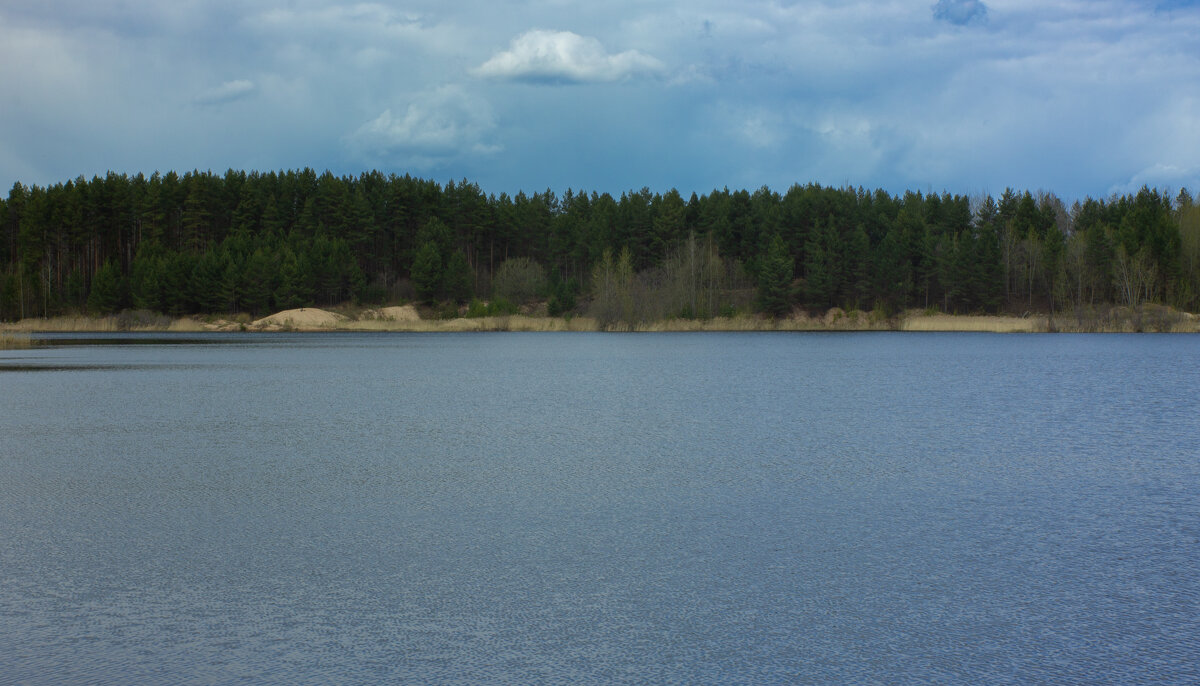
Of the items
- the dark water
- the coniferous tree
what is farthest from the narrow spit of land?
the dark water

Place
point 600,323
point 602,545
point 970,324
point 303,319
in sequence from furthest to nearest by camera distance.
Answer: point 303,319 < point 970,324 < point 600,323 < point 602,545

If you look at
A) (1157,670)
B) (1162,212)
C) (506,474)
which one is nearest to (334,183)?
(1162,212)

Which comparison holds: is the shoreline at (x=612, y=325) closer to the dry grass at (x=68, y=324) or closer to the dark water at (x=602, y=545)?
the dry grass at (x=68, y=324)

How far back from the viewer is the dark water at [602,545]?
4023 millimetres

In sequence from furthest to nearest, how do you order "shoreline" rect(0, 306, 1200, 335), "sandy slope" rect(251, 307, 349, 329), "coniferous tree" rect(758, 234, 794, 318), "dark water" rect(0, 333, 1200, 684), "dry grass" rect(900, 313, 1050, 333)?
"coniferous tree" rect(758, 234, 794, 318), "sandy slope" rect(251, 307, 349, 329), "dry grass" rect(900, 313, 1050, 333), "shoreline" rect(0, 306, 1200, 335), "dark water" rect(0, 333, 1200, 684)

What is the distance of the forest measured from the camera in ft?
237

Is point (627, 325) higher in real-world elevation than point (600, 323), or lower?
lower

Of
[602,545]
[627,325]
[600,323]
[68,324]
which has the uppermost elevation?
[68,324]

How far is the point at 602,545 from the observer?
5.88 metres

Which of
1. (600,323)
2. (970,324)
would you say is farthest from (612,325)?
(970,324)

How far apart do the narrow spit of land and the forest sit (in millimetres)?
1650

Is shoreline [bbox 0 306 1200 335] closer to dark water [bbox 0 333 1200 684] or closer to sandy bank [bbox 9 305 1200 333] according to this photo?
sandy bank [bbox 9 305 1200 333]

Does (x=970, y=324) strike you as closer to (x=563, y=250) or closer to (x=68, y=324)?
(x=563, y=250)

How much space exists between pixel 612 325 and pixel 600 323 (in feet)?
2.81
